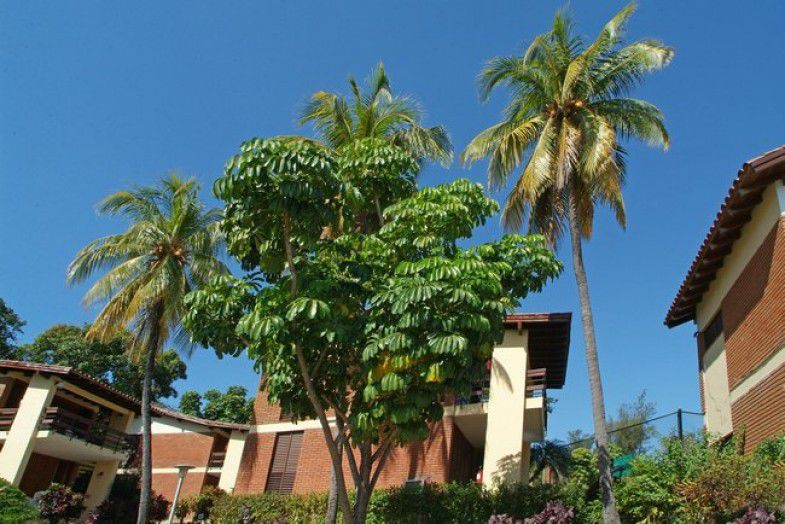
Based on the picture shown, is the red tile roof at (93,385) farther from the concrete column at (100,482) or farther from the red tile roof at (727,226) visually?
the red tile roof at (727,226)

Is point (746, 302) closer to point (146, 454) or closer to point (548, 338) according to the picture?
point (548, 338)

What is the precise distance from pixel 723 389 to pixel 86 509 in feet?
79.6

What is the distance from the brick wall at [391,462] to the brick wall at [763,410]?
8.66m

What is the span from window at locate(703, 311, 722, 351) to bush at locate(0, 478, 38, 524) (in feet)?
63.6

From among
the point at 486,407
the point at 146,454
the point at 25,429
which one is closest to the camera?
the point at 146,454

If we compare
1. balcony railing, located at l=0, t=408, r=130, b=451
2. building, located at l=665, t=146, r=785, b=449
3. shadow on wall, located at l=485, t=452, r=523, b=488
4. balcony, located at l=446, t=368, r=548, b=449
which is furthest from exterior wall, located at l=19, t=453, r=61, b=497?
building, located at l=665, t=146, r=785, b=449

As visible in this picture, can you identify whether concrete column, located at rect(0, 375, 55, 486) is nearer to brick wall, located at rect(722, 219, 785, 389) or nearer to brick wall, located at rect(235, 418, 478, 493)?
brick wall, located at rect(235, 418, 478, 493)

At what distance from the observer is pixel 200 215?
22391 millimetres

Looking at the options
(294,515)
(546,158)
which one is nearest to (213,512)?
(294,515)

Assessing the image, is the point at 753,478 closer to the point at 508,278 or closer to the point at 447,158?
the point at 508,278

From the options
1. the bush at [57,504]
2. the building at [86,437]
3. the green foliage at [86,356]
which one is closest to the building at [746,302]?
the building at [86,437]

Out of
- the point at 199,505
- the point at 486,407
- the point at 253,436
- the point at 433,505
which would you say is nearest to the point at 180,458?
the point at 199,505

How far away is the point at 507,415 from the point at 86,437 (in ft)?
59.5

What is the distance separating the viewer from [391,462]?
21766 mm
